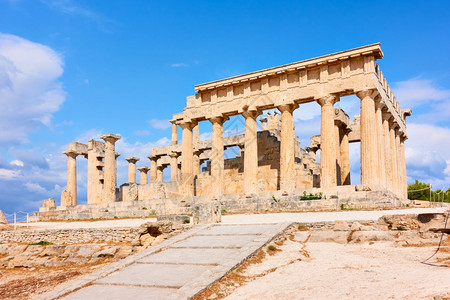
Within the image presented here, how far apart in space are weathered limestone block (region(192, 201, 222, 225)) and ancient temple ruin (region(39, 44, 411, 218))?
679cm

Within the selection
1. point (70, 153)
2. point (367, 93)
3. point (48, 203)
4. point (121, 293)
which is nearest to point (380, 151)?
point (367, 93)

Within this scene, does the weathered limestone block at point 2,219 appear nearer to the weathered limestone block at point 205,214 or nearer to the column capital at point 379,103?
the weathered limestone block at point 205,214

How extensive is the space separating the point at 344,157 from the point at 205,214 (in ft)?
54.5

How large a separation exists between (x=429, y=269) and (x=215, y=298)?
404 centimetres

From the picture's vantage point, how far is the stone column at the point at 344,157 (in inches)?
1122

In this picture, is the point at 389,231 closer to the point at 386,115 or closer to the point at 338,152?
the point at 386,115

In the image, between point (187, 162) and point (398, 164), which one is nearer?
point (398, 164)

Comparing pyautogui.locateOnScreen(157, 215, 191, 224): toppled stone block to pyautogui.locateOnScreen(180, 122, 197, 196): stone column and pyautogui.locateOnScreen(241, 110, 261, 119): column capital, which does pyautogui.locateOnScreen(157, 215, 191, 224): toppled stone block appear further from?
pyautogui.locateOnScreen(180, 122, 197, 196): stone column

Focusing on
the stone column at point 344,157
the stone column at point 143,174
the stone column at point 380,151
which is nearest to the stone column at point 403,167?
the stone column at point 344,157

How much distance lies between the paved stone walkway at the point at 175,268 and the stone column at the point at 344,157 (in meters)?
16.5

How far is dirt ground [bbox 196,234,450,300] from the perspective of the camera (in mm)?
6895

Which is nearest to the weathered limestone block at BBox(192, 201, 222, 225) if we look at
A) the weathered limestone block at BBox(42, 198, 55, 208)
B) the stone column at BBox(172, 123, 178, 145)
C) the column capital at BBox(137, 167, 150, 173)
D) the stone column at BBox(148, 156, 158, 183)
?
the weathered limestone block at BBox(42, 198, 55, 208)

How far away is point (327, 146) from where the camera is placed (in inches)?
956

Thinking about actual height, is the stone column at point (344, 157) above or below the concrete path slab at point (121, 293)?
above
